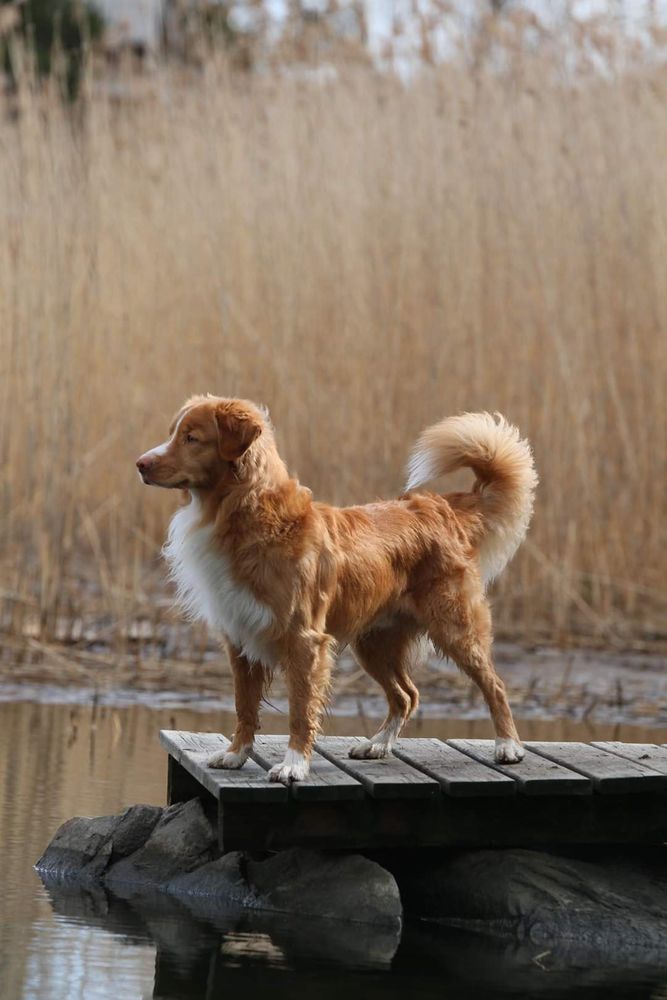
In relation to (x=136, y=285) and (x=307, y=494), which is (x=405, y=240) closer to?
(x=136, y=285)

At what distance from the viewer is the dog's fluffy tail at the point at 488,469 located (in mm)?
4527

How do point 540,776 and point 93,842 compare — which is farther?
point 93,842

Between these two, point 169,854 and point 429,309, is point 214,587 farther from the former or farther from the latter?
point 429,309

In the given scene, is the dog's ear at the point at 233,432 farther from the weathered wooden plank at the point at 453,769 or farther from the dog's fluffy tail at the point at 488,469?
the weathered wooden plank at the point at 453,769

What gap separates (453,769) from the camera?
4.26m

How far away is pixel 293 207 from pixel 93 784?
3.58 metres

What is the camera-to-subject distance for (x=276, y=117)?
8.16m

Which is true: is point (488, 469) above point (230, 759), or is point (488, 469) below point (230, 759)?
above

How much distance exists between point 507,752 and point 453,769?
7.7 inches

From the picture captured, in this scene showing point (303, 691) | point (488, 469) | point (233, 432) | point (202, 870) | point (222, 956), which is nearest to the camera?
point (222, 956)

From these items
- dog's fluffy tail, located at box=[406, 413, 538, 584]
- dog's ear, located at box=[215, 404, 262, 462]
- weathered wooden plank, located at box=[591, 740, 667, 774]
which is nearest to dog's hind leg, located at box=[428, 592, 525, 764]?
dog's fluffy tail, located at box=[406, 413, 538, 584]

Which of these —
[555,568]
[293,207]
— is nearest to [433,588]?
[555,568]

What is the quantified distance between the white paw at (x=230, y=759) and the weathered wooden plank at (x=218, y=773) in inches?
0.7

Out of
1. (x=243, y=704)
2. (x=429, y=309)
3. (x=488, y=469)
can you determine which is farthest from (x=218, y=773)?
(x=429, y=309)
